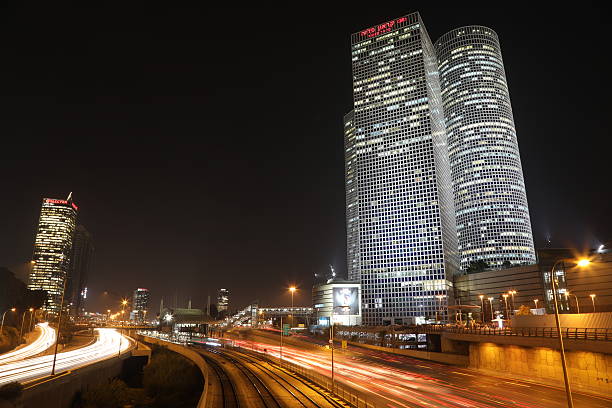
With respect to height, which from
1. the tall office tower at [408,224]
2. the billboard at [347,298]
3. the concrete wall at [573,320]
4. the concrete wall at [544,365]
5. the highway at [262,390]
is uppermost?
the tall office tower at [408,224]

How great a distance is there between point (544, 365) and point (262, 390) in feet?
114

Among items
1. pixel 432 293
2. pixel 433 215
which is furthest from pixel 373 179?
pixel 432 293

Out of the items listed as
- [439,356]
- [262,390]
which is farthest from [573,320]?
[262,390]

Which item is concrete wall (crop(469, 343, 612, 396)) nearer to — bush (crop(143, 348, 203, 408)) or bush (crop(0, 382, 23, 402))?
bush (crop(143, 348, 203, 408))

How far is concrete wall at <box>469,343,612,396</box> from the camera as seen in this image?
42.6 metres

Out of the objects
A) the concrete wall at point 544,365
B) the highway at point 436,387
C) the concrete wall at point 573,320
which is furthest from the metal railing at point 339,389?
the concrete wall at point 573,320

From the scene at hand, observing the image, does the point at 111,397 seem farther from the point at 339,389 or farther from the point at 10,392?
the point at 339,389

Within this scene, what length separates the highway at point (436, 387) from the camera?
39.9 m

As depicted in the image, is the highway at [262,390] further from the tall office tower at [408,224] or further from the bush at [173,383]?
the tall office tower at [408,224]

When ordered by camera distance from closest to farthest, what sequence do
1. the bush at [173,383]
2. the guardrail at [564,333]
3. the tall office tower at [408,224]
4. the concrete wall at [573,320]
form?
the guardrail at [564,333], the concrete wall at [573,320], the bush at [173,383], the tall office tower at [408,224]

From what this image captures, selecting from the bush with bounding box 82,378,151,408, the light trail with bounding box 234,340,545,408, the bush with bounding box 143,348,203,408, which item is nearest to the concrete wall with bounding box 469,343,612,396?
the light trail with bounding box 234,340,545,408

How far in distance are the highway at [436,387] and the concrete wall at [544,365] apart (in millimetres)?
1917

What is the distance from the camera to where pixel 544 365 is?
50844mm

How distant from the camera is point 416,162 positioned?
7510 inches
